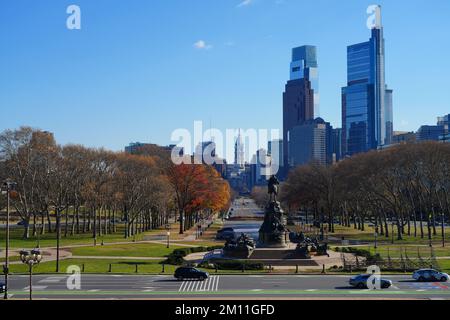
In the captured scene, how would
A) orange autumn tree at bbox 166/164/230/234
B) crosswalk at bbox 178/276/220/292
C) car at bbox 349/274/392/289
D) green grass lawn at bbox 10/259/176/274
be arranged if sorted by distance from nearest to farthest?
crosswalk at bbox 178/276/220/292 < car at bbox 349/274/392/289 < green grass lawn at bbox 10/259/176/274 < orange autumn tree at bbox 166/164/230/234

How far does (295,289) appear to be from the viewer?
34875mm

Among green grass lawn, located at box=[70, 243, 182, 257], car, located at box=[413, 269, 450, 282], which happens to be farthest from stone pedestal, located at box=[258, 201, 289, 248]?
car, located at box=[413, 269, 450, 282]

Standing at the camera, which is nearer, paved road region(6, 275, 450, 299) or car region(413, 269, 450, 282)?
paved road region(6, 275, 450, 299)

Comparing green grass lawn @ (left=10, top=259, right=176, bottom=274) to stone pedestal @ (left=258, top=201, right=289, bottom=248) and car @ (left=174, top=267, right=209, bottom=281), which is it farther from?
stone pedestal @ (left=258, top=201, right=289, bottom=248)

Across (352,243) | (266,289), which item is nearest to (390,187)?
(352,243)

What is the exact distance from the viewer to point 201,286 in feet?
119

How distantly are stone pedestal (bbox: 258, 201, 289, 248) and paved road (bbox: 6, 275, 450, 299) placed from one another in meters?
13.6

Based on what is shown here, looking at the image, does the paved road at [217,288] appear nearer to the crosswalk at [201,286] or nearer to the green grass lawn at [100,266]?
the crosswalk at [201,286]

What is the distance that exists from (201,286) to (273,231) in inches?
837

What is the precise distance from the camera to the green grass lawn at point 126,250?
58.0 m

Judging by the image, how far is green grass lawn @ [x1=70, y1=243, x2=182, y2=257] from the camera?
58.0 metres

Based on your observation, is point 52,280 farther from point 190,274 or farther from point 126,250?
point 126,250

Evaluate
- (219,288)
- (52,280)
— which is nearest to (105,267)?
(52,280)
